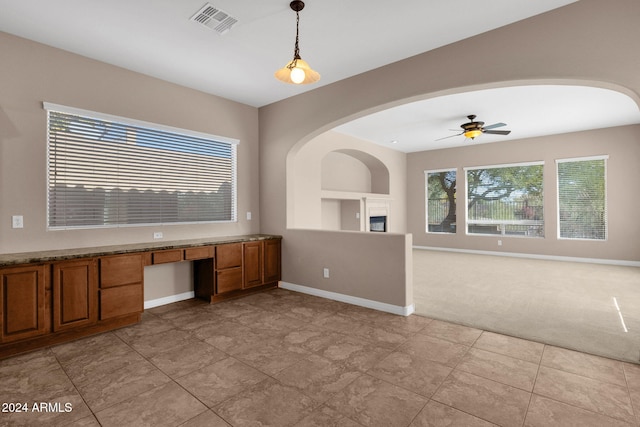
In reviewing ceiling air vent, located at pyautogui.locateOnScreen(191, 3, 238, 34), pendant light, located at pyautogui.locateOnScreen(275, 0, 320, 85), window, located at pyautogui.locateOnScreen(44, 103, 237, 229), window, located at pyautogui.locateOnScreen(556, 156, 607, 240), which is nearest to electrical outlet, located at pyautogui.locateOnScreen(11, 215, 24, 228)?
window, located at pyautogui.locateOnScreen(44, 103, 237, 229)

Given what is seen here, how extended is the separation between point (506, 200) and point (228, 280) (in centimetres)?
726

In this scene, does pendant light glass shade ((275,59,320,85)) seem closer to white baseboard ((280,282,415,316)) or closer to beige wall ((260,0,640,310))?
beige wall ((260,0,640,310))

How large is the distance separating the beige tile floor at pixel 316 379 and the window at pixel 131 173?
56.1 inches

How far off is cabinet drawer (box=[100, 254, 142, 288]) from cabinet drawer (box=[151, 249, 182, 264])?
160 mm

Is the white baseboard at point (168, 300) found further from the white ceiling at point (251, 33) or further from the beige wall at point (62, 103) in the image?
the white ceiling at point (251, 33)

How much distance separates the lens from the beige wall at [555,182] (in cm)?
650

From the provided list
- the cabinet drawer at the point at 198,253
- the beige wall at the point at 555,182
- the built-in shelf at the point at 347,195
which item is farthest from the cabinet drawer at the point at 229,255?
the beige wall at the point at 555,182

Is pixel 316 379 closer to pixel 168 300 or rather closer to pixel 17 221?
pixel 168 300

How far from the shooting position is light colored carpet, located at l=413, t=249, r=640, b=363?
3037mm

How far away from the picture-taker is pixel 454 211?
28.9ft

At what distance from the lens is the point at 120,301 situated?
3289 millimetres

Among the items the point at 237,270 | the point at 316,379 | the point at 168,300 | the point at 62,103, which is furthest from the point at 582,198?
the point at 62,103

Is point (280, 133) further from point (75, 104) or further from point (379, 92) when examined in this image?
point (75, 104)

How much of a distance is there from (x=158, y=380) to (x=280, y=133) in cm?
368
